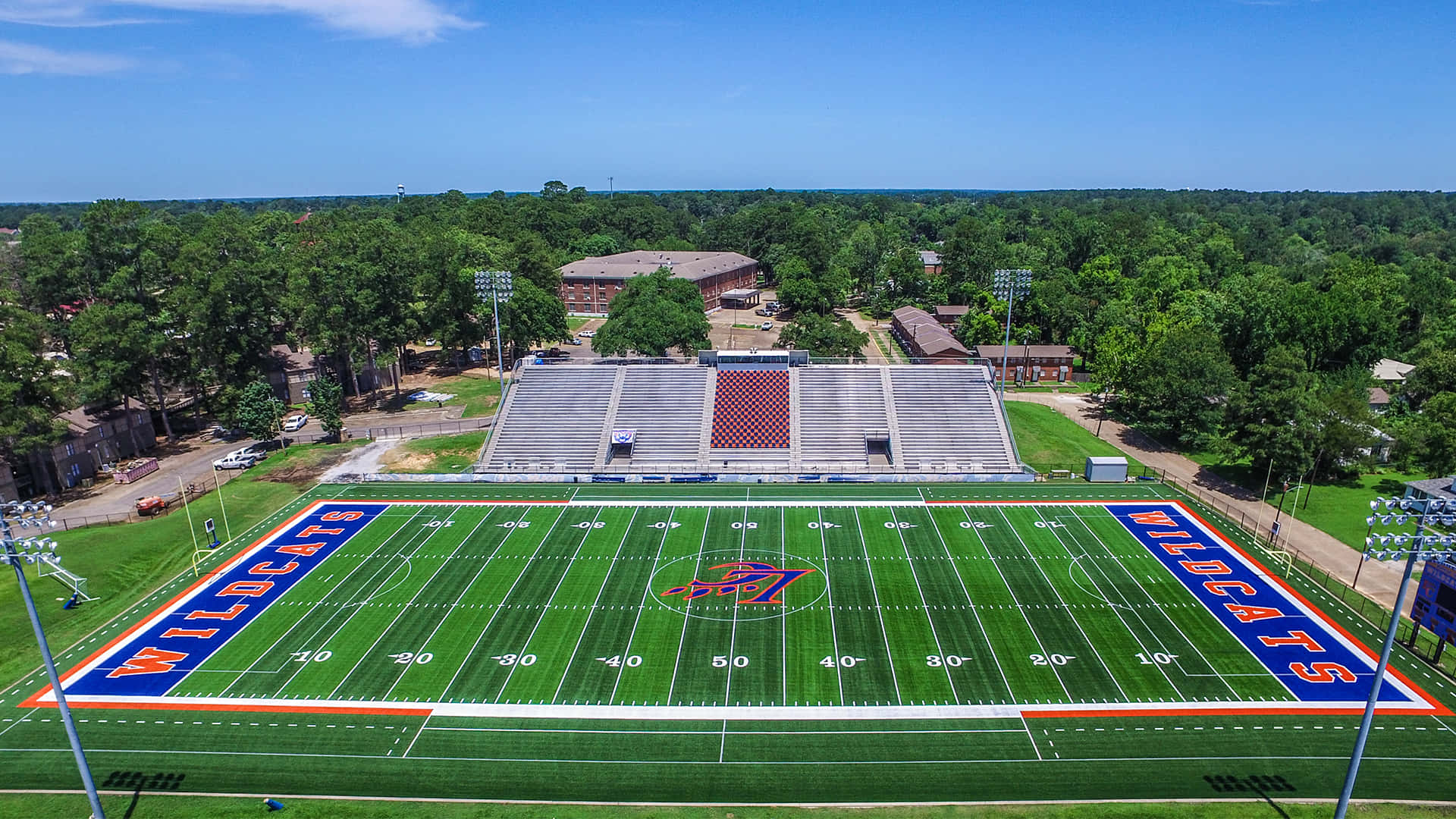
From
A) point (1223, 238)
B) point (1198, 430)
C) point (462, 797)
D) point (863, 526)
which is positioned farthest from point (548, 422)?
point (1223, 238)

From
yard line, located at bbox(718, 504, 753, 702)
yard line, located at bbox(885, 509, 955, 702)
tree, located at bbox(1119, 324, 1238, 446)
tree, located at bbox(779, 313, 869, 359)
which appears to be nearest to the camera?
yard line, located at bbox(718, 504, 753, 702)

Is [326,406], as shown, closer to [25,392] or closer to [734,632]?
[25,392]

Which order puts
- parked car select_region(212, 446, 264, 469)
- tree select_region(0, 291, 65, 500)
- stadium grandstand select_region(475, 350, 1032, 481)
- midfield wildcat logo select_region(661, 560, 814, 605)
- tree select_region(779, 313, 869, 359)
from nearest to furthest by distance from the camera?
midfield wildcat logo select_region(661, 560, 814, 605) < tree select_region(0, 291, 65, 500) < stadium grandstand select_region(475, 350, 1032, 481) < parked car select_region(212, 446, 264, 469) < tree select_region(779, 313, 869, 359)

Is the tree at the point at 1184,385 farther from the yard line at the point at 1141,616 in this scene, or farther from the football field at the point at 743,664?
the yard line at the point at 1141,616

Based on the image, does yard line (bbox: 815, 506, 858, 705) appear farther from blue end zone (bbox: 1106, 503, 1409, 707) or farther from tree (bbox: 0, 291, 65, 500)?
tree (bbox: 0, 291, 65, 500)

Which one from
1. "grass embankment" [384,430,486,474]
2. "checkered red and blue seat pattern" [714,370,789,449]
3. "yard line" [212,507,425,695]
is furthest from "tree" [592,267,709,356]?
"yard line" [212,507,425,695]

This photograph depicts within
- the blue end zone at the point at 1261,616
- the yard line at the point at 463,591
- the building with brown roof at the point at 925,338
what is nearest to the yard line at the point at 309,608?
the yard line at the point at 463,591

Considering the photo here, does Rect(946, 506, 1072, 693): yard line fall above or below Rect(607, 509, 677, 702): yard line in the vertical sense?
below
